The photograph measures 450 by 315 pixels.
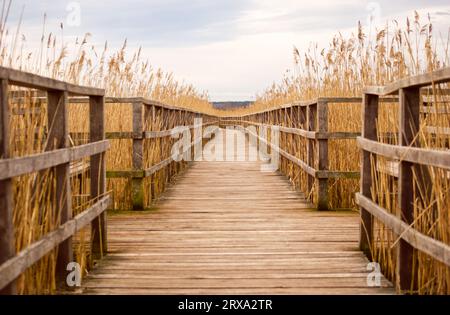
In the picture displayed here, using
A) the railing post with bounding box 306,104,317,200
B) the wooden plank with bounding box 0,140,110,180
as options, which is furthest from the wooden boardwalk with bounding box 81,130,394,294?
the wooden plank with bounding box 0,140,110,180

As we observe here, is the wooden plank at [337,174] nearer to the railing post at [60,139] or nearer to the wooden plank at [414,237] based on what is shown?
the wooden plank at [414,237]

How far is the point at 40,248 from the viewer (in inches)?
122

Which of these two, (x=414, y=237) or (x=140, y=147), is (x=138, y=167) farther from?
(x=414, y=237)

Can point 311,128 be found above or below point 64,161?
above

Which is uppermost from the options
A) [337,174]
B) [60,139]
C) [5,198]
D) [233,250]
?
[60,139]

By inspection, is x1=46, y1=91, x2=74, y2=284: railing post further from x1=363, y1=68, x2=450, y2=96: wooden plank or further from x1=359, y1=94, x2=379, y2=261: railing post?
x1=359, y1=94, x2=379, y2=261: railing post

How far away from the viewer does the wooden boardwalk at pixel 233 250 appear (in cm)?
379

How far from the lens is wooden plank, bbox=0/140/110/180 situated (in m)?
2.66

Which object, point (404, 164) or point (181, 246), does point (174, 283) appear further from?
point (404, 164)

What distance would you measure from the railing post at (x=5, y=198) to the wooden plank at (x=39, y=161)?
47 millimetres

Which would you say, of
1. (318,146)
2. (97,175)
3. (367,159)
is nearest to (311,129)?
(318,146)

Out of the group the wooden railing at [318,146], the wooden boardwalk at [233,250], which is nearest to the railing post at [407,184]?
the wooden boardwalk at [233,250]

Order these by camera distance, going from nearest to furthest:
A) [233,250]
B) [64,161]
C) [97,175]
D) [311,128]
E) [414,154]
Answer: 1. [414,154]
2. [64,161]
3. [97,175]
4. [233,250]
5. [311,128]

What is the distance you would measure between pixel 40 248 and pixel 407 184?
2.08m
